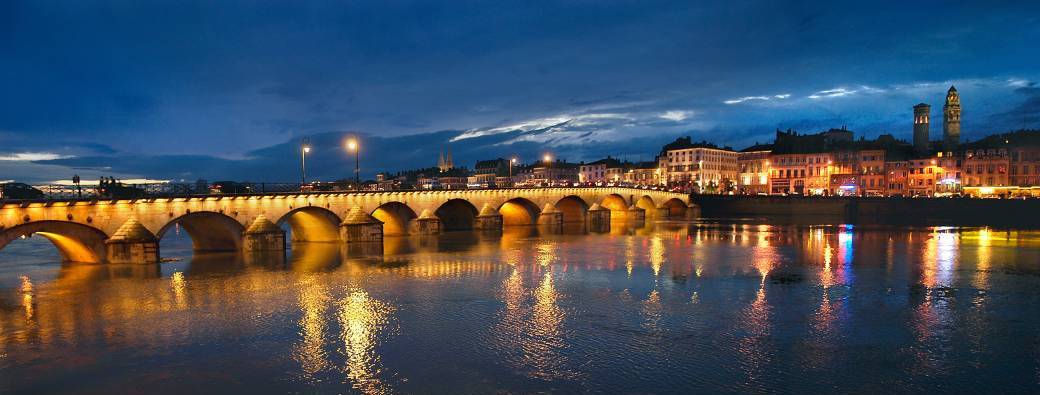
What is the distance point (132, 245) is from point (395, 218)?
24965 mm

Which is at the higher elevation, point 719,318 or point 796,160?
point 796,160

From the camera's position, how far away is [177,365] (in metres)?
15.9

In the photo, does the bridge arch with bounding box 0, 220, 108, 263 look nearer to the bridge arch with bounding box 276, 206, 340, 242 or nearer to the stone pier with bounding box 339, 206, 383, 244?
the bridge arch with bounding box 276, 206, 340, 242

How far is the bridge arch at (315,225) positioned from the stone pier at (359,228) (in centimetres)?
96

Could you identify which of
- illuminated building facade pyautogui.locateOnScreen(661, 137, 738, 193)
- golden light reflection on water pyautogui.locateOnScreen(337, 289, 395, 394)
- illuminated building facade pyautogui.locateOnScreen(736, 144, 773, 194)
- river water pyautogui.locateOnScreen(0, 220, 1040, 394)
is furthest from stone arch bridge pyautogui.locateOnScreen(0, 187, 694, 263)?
illuminated building facade pyautogui.locateOnScreen(736, 144, 773, 194)

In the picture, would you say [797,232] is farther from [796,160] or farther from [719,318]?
[796,160]

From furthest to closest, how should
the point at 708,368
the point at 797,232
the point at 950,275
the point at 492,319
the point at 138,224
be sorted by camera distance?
the point at 797,232 < the point at 138,224 < the point at 950,275 < the point at 492,319 < the point at 708,368

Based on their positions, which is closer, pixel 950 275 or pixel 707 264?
pixel 950 275

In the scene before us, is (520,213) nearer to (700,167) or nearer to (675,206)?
(675,206)

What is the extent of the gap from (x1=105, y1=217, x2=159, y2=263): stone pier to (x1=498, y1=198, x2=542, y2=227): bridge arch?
42.0 meters

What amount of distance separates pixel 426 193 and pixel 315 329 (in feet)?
122

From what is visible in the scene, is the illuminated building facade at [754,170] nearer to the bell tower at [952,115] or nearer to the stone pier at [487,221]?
the bell tower at [952,115]

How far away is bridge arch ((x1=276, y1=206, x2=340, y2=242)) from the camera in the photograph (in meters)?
47.0

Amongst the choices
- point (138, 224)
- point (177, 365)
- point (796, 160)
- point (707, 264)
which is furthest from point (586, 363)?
point (796, 160)
